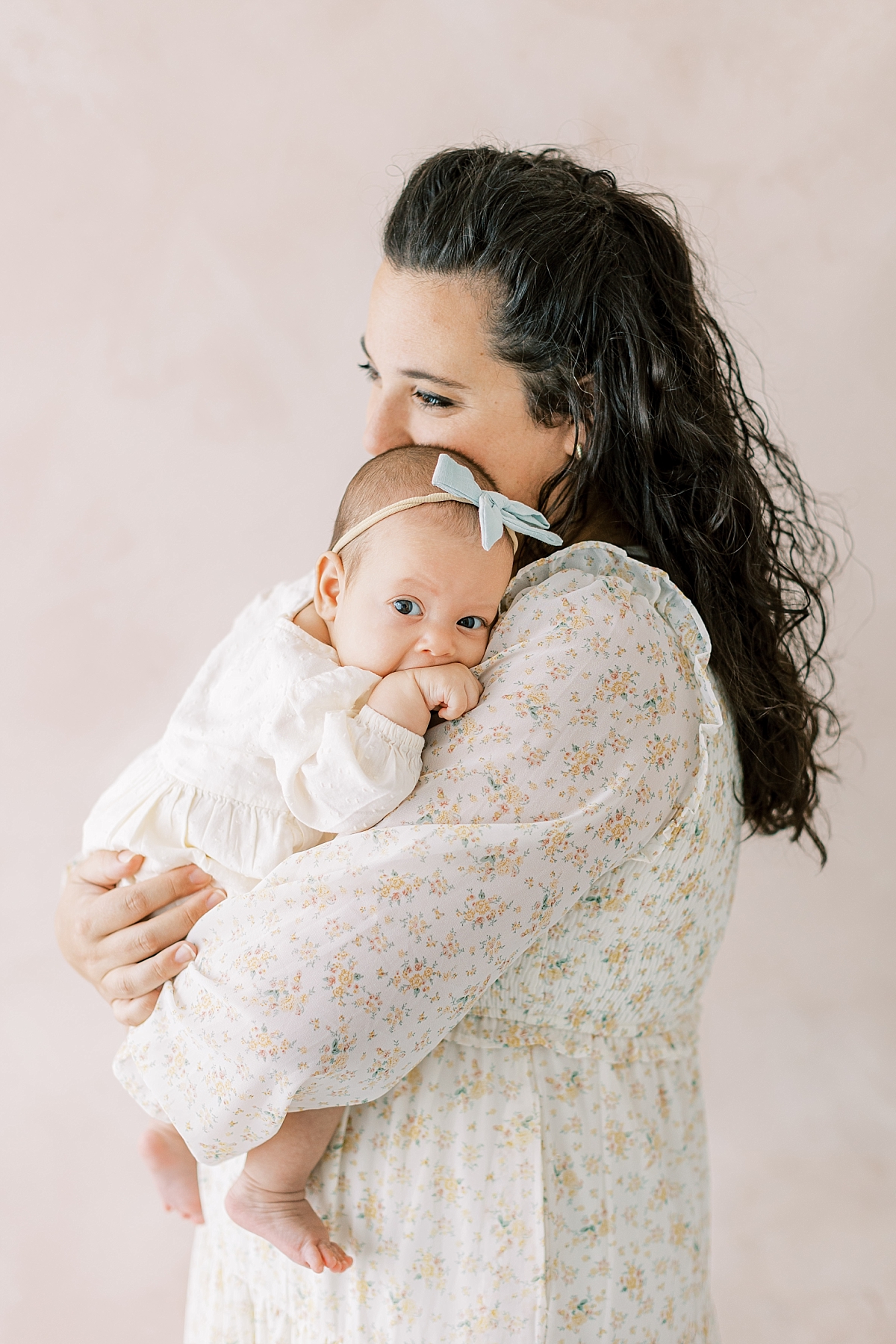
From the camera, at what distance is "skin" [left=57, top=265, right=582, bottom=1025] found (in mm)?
1245

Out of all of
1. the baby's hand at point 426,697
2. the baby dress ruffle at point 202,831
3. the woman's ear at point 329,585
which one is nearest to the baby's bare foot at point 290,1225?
the baby dress ruffle at point 202,831

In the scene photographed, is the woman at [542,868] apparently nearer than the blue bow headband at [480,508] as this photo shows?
Yes

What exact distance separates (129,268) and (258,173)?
0.96 ft

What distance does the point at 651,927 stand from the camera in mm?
1233

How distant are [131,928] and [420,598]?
1.72 ft

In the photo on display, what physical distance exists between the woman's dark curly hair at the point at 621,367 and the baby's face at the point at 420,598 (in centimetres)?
22

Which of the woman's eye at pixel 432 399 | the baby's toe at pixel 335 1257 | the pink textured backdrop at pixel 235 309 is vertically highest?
the pink textured backdrop at pixel 235 309

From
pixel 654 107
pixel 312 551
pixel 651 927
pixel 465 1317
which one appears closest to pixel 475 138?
pixel 654 107

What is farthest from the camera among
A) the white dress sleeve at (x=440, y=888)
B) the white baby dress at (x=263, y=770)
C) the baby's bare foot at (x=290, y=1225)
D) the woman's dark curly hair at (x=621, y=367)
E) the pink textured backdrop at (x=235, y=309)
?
the pink textured backdrop at (x=235, y=309)

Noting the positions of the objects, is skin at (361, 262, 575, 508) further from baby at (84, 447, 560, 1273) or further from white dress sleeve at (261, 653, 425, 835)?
white dress sleeve at (261, 653, 425, 835)

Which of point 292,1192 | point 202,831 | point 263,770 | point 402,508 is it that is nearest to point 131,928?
point 202,831

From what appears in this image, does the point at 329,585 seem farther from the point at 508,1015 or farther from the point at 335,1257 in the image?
the point at 335,1257

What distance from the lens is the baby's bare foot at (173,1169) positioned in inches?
60.8

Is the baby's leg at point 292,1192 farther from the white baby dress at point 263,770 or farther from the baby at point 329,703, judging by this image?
the white baby dress at point 263,770
